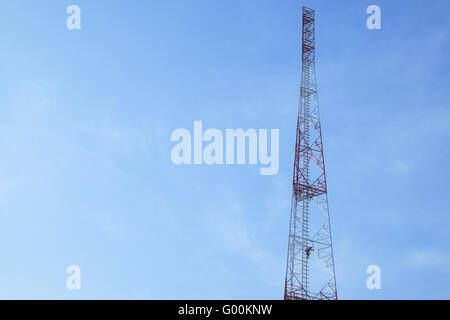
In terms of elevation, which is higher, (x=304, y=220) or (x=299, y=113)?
(x=299, y=113)

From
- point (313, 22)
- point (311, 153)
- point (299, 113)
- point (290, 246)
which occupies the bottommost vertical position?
point (290, 246)
